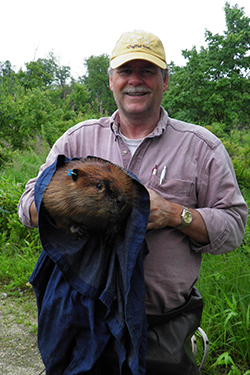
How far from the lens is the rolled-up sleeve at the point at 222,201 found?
1.73 m

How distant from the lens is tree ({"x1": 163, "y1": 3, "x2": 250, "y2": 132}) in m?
13.8

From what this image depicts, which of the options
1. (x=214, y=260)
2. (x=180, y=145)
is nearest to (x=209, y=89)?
(x=214, y=260)

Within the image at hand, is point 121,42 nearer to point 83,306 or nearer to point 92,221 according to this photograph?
point 92,221

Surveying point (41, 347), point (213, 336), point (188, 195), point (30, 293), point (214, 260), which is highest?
point (188, 195)

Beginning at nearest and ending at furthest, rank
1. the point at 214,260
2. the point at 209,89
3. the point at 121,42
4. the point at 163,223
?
1. the point at 163,223
2. the point at 121,42
3. the point at 214,260
4. the point at 209,89

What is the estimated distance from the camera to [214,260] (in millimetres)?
3186

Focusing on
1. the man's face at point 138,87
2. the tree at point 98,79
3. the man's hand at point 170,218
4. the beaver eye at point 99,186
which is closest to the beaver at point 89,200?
the beaver eye at point 99,186

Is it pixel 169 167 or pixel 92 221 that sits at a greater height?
pixel 169 167

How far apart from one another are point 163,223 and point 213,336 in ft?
5.06

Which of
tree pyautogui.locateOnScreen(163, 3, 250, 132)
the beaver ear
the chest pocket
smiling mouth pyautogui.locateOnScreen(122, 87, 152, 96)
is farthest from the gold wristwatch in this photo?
tree pyautogui.locateOnScreen(163, 3, 250, 132)

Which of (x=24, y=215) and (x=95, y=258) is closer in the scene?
(x=95, y=258)

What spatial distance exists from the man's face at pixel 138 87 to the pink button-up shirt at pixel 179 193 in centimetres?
14

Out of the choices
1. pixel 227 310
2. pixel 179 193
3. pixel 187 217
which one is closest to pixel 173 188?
pixel 179 193

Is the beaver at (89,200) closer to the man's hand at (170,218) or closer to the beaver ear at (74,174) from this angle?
the beaver ear at (74,174)
